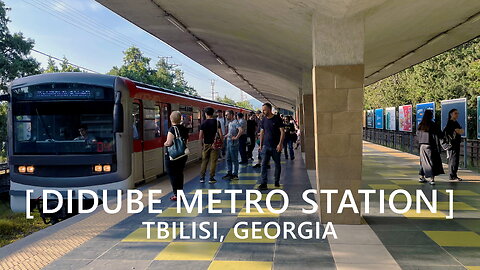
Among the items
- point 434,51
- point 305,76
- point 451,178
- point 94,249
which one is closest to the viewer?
point 94,249

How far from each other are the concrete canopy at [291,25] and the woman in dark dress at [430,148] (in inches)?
79.4

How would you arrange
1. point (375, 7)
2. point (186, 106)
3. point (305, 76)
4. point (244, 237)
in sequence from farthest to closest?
1. point (186, 106)
2. point (305, 76)
3. point (375, 7)
4. point (244, 237)

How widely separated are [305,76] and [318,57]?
7.43m

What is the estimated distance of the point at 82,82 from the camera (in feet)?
26.6

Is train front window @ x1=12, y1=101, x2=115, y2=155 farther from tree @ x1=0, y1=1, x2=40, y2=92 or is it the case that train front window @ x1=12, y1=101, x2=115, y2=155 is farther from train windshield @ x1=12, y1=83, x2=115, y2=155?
tree @ x1=0, y1=1, x2=40, y2=92

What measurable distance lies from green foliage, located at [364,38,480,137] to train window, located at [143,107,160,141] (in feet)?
43.1

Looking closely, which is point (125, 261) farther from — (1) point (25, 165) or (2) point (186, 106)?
(2) point (186, 106)

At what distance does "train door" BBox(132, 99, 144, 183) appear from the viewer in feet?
30.1

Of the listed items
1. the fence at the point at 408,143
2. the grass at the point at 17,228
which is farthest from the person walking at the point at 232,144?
the fence at the point at 408,143

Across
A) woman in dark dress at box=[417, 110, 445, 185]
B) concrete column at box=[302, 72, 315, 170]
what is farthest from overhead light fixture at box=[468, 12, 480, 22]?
concrete column at box=[302, 72, 315, 170]

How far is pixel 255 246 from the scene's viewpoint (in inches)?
196

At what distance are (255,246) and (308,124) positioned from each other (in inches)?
324

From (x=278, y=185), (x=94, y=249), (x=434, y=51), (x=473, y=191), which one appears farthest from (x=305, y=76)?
(x=94, y=249)

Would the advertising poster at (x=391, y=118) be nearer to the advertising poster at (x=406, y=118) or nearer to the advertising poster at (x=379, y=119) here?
the advertising poster at (x=379, y=119)
